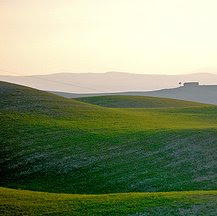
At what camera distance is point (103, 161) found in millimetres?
42281

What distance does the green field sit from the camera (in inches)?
1135

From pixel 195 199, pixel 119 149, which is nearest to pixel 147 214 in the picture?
pixel 195 199

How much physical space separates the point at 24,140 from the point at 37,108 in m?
15.0

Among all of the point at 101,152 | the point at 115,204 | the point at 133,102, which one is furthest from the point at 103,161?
the point at 133,102

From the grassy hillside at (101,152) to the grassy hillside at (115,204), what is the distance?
580 centimetres

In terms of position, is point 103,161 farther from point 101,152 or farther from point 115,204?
point 115,204

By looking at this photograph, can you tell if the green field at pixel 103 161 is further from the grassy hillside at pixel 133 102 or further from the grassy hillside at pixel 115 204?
the grassy hillside at pixel 133 102

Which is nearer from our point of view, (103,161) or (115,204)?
(115,204)

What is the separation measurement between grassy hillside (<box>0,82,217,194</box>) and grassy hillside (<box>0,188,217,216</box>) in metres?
5.80

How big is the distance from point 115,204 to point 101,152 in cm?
1634

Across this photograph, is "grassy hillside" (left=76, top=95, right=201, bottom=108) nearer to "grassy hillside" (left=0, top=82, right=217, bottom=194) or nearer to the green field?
"grassy hillside" (left=0, top=82, right=217, bottom=194)

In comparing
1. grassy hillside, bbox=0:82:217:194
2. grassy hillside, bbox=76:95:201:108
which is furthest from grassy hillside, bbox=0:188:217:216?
grassy hillside, bbox=76:95:201:108

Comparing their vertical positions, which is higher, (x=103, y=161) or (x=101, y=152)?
(x=101, y=152)

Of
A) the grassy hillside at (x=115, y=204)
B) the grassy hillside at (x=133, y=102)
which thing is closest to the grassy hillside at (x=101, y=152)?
the grassy hillside at (x=115, y=204)
